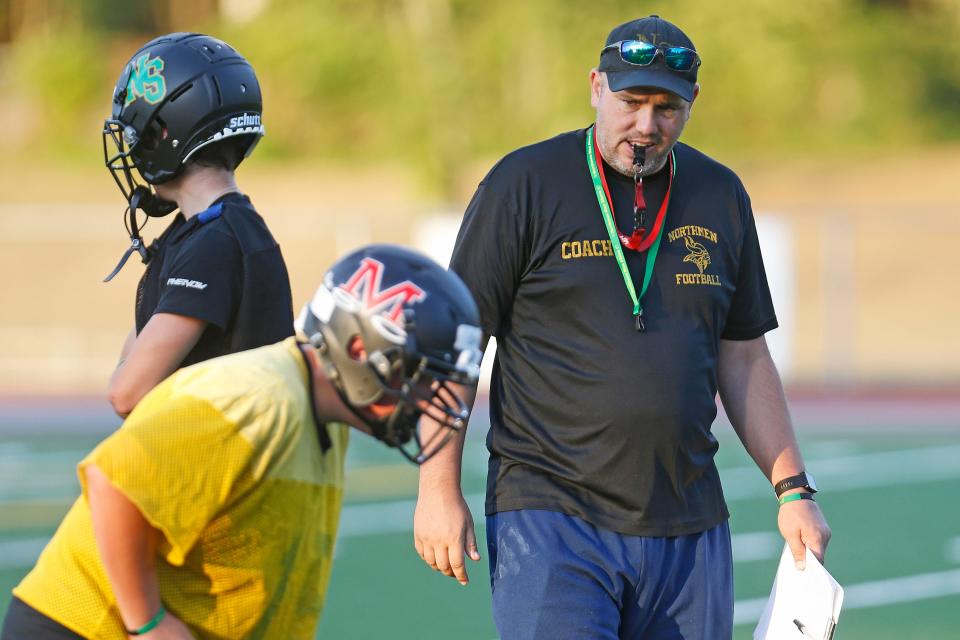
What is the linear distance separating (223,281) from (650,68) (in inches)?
51.3

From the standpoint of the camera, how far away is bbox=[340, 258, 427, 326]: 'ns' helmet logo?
112 inches

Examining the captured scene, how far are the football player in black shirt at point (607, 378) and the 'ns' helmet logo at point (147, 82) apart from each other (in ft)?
3.00

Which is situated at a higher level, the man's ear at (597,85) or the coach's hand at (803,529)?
the man's ear at (597,85)

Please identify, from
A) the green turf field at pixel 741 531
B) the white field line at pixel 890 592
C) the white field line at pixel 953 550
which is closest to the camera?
the green turf field at pixel 741 531

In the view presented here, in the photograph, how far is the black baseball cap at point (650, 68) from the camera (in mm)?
4043

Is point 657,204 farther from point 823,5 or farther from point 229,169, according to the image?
point 823,5

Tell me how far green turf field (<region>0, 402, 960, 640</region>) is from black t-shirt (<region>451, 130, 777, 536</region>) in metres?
3.41

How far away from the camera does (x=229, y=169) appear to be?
13.2 feet

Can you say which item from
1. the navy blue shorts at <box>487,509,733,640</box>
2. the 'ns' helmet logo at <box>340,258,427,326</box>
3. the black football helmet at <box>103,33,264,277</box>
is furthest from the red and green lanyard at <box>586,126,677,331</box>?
the 'ns' helmet logo at <box>340,258,427,326</box>

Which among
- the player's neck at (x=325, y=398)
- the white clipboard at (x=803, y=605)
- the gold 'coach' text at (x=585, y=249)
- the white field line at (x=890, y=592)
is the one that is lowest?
the white field line at (x=890, y=592)

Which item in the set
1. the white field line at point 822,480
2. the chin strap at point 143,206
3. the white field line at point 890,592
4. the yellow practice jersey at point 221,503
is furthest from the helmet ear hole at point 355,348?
the white field line at point 822,480

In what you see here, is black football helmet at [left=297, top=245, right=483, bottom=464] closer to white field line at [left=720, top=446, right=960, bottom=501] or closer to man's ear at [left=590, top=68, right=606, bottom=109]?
man's ear at [left=590, top=68, right=606, bottom=109]

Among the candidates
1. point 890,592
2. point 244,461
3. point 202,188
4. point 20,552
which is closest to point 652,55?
point 202,188

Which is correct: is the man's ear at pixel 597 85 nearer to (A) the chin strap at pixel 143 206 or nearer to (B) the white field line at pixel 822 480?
(A) the chin strap at pixel 143 206
